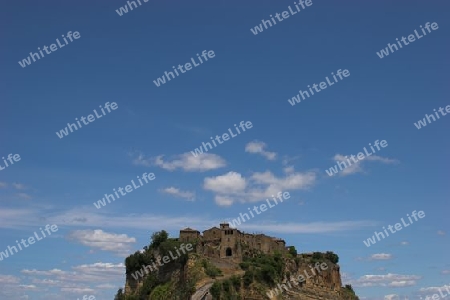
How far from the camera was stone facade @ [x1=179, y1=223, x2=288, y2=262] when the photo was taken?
75.4 metres

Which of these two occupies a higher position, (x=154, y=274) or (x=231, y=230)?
(x=231, y=230)

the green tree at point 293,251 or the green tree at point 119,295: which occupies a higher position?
the green tree at point 293,251

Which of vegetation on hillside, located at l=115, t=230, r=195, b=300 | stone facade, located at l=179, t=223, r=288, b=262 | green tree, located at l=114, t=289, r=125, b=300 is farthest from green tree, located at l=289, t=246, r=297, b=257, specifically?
green tree, located at l=114, t=289, r=125, b=300

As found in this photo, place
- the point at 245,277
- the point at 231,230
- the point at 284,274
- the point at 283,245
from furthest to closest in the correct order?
the point at 283,245
the point at 231,230
the point at 284,274
the point at 245,277

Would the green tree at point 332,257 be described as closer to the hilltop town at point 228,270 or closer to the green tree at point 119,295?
the hilltop town at point 228,270

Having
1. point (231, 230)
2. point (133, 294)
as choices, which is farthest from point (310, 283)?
point (133, 294)

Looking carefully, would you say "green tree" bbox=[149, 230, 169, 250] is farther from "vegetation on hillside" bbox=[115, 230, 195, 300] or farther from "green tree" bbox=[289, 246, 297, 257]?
"green tree" bbox=[289, 246, 297, 257]

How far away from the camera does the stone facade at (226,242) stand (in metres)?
75.4

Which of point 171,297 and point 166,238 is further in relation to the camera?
point 166,238

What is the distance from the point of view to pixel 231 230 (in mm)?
77188

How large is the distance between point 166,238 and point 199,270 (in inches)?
474

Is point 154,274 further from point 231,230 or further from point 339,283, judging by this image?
point 339,283

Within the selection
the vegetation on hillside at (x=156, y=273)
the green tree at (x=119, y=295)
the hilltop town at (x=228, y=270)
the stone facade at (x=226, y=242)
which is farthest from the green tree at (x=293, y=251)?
the green tree at (x=119, y=295)

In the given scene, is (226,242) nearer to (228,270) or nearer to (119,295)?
(228,270)
